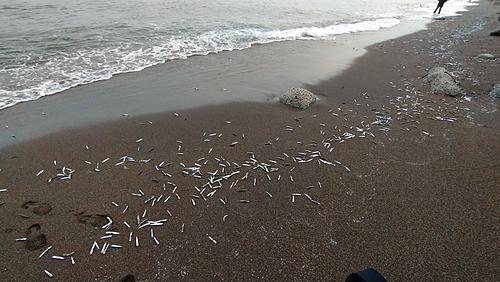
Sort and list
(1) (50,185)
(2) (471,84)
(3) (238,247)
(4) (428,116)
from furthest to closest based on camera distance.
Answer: (2) (471,84) < (4) (428,116) < (1) (50,185) < (3) (238,247)

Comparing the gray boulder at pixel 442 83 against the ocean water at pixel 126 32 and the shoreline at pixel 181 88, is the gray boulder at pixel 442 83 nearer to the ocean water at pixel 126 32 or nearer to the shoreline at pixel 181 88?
the shoreline at pixel 181 88

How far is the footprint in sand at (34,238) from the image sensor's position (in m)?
5.17

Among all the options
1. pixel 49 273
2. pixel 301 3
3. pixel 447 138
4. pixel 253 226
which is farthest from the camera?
pixel 301 3

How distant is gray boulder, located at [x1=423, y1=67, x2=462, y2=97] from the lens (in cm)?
1170

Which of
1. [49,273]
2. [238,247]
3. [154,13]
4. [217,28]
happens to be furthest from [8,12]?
[238,247]

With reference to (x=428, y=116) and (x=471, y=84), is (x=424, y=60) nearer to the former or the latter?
(x=471, y=84)

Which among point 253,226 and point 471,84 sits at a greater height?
point 253,226

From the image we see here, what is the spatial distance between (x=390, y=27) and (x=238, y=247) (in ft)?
98.2

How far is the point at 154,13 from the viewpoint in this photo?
85.3ft

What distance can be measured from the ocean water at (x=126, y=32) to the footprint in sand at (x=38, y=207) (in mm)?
6015

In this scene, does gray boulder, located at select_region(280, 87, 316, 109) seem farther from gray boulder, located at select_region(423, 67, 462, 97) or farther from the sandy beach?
gray boulder, located at select_region(423, 67, 462, 97)

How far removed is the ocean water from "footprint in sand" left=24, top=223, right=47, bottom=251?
688 centimetres

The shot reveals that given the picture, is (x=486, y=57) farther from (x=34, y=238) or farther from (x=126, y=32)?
(x=126, y=32)

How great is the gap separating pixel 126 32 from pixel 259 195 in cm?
1794
